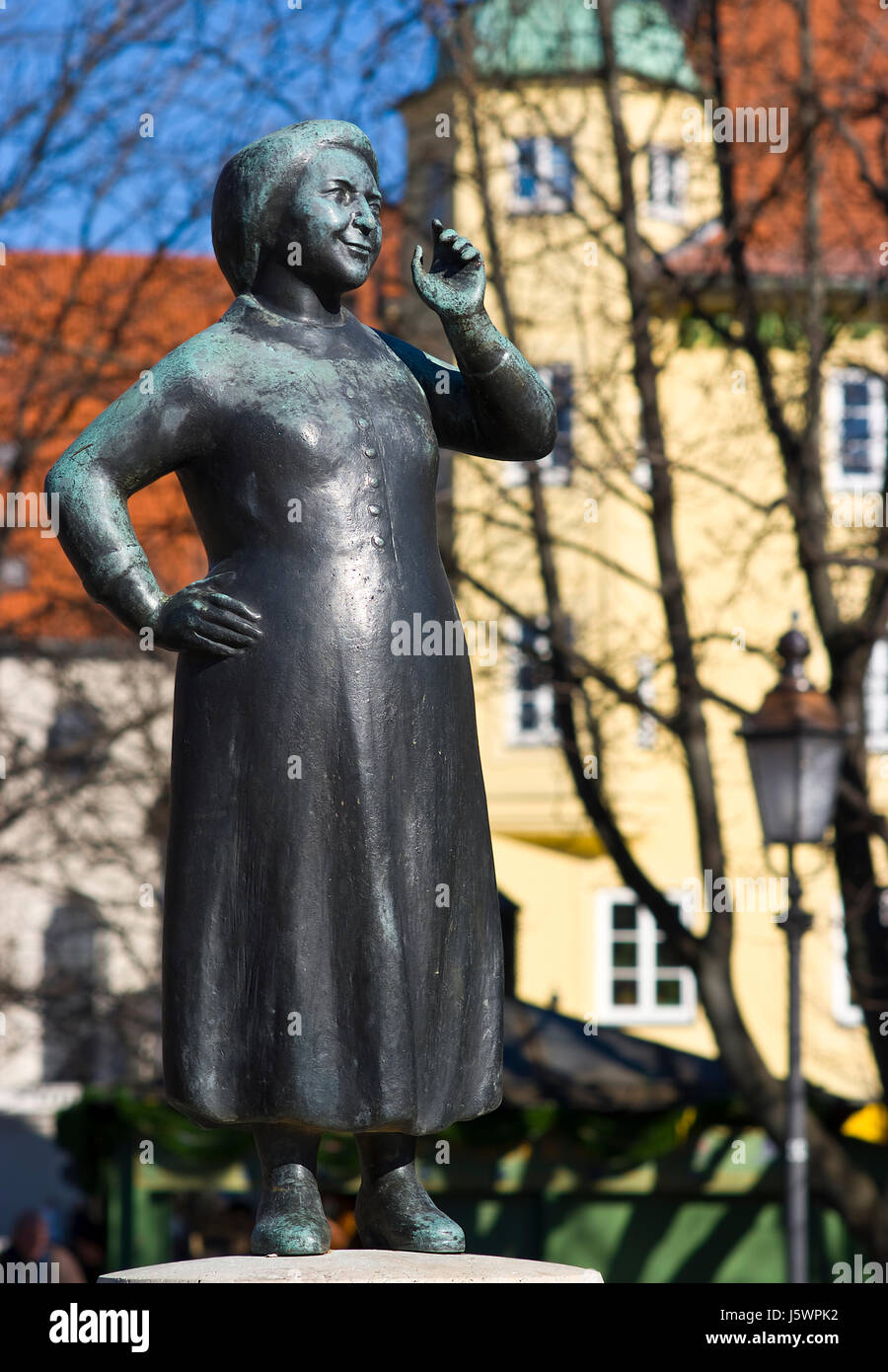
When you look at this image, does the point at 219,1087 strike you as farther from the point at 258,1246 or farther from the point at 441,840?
the point at 441,840

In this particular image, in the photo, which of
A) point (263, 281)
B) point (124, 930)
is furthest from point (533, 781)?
point (263, 281)

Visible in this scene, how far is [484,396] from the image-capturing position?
14.0 ft

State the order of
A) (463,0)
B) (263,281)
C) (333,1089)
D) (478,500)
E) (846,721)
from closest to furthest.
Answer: (333,1089) → (263,281) → (846,721) → (463,0) → (478,500)

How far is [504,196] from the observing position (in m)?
13.1

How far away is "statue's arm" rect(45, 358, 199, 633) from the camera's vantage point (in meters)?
4.00

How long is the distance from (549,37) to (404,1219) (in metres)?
10.0

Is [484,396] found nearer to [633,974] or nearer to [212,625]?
[212,625]

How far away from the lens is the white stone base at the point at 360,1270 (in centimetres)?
358

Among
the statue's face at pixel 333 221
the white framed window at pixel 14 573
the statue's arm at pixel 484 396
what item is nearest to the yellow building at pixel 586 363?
the white framed window at pixel 14 573

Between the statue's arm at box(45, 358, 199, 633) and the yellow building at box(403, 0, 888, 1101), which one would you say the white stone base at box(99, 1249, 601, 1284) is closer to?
the statue's arm at box(45, 358, 199, 633)

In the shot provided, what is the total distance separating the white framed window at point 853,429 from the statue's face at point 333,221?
25.7 ft

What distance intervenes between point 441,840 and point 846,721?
7.53m

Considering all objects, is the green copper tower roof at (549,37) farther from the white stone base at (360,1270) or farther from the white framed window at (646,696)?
the white stone base at (360,1270)

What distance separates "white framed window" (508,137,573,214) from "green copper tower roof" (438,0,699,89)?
43 cm
